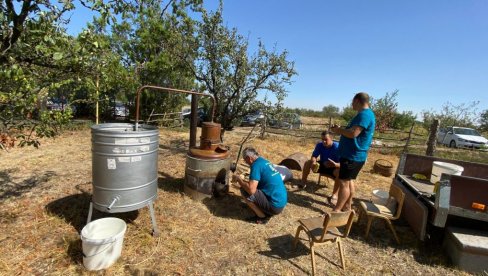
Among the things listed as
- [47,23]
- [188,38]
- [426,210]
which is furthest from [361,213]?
[188,38]

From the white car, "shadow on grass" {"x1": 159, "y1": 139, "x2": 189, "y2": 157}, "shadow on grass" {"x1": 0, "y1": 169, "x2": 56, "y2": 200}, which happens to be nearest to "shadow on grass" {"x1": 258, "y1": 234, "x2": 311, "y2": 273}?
"shadow on grass" {"x1": 0, "y1": 169, "x2": 56, "y2": 200}

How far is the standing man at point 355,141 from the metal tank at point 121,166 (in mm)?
2771

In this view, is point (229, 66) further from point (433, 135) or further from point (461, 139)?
point (461, 139)

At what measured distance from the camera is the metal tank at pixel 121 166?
310cm

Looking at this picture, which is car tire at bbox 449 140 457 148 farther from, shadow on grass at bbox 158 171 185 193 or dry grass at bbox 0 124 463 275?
shadow on grass at bbox 158 171 185 193

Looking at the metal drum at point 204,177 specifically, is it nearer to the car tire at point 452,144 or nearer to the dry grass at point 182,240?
the dry grass at point 182,240

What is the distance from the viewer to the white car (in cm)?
1466

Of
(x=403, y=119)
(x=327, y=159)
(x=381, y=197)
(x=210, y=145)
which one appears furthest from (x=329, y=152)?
(x=403, y=119)

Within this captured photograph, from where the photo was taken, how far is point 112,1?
2729 mm

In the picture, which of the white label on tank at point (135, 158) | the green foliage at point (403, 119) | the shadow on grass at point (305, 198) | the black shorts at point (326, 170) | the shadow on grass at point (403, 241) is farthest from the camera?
the green foliage at point (403, 119)

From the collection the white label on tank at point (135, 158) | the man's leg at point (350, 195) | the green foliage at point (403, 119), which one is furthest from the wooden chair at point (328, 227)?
the green foliage at point (403, 119)

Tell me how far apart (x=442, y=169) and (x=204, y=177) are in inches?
158

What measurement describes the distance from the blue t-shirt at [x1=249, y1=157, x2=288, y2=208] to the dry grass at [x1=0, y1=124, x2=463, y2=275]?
1.51 ft

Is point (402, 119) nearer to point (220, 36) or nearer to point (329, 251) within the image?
point (220, 36)
